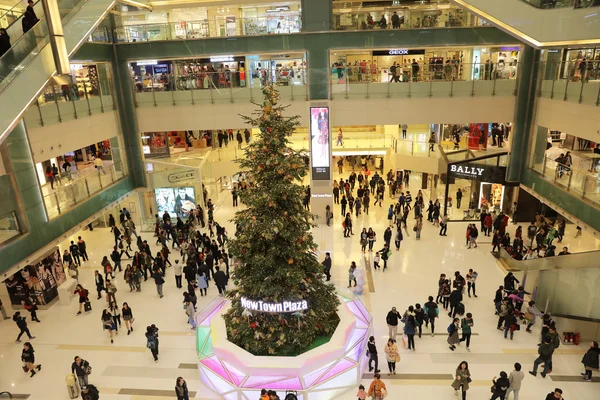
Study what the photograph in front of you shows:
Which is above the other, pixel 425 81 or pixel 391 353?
pixel 425 81

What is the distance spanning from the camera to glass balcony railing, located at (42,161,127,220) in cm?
1470

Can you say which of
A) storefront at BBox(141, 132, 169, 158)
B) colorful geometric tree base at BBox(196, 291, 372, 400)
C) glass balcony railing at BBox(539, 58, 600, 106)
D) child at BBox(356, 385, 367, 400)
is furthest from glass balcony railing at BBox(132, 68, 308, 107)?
child at BBox(356, 385, 367, 400)

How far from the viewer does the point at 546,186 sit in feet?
57.2

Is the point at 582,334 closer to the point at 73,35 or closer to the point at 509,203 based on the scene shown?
the point at 509,203

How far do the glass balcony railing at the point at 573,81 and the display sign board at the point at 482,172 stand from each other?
11.4ft

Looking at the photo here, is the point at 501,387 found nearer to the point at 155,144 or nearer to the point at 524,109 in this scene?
the point at 524,109

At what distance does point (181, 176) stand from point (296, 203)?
1155 cm

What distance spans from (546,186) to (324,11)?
1144 cm

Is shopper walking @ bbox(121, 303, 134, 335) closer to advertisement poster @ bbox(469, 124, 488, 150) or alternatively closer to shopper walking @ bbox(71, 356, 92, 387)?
shopper walking @ bbox(71, 356, 92, 387)

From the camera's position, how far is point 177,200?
20281mm

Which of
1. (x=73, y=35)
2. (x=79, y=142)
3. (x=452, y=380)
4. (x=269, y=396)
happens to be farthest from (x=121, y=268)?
(x=452, y=380)

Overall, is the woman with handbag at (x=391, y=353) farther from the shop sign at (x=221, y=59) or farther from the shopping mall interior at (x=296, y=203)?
the shop sign at (x=221, y=59)

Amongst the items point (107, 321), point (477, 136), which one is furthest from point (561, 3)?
point (107, 321)

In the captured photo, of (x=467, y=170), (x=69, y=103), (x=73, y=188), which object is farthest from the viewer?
(x=467, y=170)
